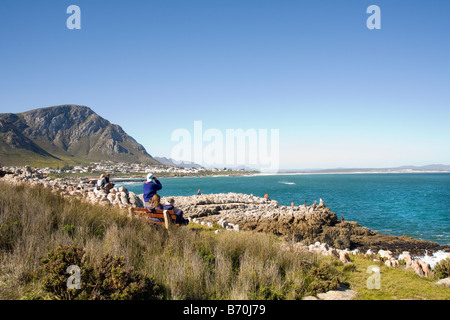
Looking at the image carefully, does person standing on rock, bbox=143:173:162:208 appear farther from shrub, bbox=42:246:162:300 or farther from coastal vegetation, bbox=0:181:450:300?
shrub, bbox=42:246:162:300

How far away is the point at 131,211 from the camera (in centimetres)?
804

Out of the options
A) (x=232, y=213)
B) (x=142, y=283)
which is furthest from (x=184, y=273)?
(x=232, y=213)

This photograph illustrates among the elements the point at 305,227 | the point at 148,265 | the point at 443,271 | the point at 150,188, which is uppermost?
the point at 150,188

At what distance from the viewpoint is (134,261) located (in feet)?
17.0

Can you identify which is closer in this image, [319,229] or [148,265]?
[148,265]

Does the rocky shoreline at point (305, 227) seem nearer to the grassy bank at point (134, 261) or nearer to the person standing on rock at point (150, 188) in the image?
the person standing on rock at point (150, 188)

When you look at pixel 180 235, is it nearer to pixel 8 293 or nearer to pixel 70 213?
pixel 70 213

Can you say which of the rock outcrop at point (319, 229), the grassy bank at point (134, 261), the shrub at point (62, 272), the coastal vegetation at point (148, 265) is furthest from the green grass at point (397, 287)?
the rock outcrop at point (319, 229)

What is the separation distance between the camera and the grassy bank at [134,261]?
416cm

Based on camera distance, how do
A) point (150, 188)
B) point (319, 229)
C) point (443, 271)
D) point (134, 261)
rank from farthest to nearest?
point (319, 229)
point (150, 188)
point (443, 271)
point (134, 261)

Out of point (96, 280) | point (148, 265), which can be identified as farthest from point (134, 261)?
point (96, 280)

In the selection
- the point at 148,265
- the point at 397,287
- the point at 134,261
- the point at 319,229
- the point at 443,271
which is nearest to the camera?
the point at 148,265

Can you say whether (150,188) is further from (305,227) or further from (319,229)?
(319,229)

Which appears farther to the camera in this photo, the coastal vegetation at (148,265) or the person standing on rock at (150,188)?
the person standing on rock at (150,188)
